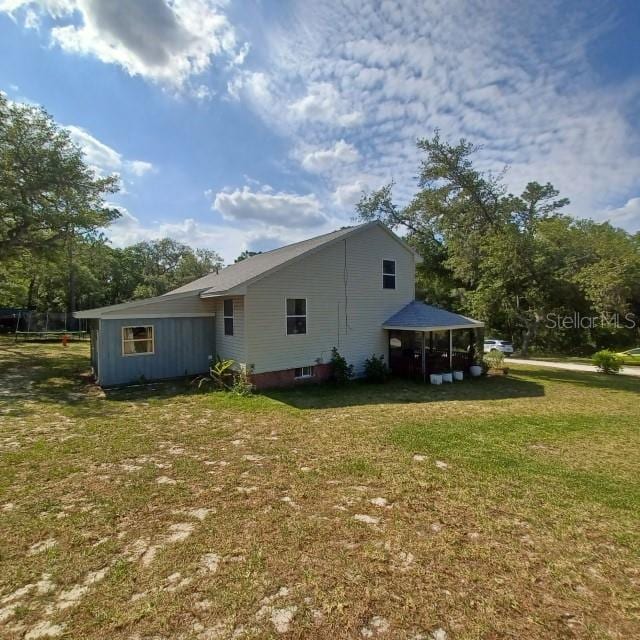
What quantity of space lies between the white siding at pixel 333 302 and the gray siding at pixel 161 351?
289 cm

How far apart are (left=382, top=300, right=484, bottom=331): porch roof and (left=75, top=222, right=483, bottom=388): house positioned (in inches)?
1.9

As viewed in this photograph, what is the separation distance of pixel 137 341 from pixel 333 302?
6.65 m

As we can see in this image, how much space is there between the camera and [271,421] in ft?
25.6

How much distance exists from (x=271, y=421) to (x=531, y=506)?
5066mm

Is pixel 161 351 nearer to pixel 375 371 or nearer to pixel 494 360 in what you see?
pixel 375 371

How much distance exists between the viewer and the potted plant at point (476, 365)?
14219mm

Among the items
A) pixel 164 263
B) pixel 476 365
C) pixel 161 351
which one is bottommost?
pixel 476 365

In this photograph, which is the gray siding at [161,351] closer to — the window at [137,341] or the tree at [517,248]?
the window at [137,341]

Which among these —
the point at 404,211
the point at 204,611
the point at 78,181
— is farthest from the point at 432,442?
the point at 404,211

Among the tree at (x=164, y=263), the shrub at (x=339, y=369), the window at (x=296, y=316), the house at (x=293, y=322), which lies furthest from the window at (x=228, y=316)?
the tree at (x=164, y=263)

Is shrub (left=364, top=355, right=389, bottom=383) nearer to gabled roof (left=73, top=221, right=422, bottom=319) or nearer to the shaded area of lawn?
the shaded area of lawn

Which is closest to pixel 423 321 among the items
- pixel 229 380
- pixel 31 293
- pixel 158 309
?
pixel 229 380

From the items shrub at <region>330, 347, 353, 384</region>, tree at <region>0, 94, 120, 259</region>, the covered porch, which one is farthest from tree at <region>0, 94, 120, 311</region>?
the covered porch

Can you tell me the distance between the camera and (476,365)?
1442 cm
